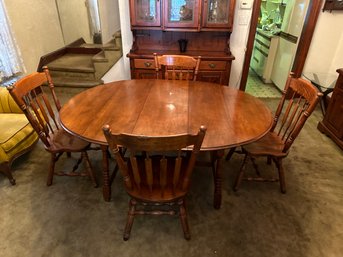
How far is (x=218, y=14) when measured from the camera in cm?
283

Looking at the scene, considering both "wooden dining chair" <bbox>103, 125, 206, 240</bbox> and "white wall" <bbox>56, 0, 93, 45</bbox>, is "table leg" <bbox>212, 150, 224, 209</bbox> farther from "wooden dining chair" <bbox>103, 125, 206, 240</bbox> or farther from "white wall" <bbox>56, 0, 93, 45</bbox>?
"white wall" <bbox>56, 0, 93, 45</bbox>

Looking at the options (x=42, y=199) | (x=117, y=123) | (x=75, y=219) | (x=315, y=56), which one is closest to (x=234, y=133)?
(x=117, y=123)

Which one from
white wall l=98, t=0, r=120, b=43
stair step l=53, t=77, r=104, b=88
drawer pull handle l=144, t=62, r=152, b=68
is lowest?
stair step l=53, t=77, r=104, b=88

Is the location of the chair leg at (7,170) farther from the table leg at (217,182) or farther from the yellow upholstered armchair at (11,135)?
the table leg at (217,182)

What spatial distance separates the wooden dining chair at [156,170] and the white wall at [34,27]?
2.83m

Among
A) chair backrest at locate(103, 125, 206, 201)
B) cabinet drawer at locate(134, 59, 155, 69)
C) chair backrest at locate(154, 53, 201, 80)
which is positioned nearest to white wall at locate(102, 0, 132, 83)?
cabinet drawer at locate(134, 59, 155, 69)

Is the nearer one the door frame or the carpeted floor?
the carpeted floor

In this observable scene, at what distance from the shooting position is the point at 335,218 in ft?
5.56

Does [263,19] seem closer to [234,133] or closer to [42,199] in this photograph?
[234,133]

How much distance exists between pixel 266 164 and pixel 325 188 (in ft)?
1.62

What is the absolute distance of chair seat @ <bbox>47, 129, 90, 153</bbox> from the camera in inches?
68.0

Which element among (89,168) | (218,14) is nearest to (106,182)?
(89,168)

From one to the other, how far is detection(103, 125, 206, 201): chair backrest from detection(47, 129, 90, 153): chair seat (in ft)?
1.59

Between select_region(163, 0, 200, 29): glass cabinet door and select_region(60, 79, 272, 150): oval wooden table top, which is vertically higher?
select_region(163, 0, 200, 29): glass cabinet door
